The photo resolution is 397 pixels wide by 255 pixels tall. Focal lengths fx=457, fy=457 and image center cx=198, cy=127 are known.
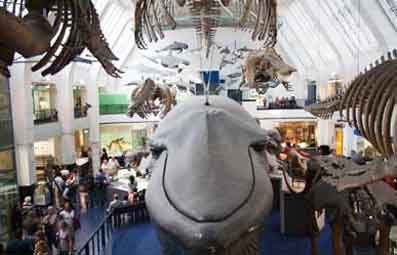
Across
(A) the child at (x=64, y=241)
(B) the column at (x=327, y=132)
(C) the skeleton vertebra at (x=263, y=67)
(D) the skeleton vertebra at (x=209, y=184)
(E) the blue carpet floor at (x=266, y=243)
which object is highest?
(C) the skeleton vertebra at (x=263, y=67)

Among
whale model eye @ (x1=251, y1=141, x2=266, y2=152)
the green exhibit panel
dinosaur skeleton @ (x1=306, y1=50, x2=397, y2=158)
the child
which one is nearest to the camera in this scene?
whale model eye @ (x1=251, y1=141, x2=266, y2=152)

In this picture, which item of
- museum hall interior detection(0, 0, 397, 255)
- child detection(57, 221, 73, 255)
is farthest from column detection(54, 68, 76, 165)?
child detection(57, 221, 73, 255)

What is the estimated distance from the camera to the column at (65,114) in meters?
19.4

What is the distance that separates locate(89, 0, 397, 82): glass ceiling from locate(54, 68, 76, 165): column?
362 centimetres

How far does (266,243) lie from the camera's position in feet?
31.3

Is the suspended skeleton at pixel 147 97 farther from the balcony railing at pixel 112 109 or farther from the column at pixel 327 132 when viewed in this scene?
the column at pixel 327 132

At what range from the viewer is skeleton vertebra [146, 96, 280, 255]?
2.28 meters

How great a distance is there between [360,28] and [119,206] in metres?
10.9

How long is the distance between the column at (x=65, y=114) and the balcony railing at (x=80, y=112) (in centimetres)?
166

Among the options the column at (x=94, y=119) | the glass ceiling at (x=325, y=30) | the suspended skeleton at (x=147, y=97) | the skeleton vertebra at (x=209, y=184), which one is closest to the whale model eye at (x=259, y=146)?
the skeleton vertebra at (x=209, y=184)

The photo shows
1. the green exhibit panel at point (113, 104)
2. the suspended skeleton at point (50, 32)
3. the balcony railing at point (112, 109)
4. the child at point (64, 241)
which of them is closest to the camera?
the suspended skeleton at point (50, 32)

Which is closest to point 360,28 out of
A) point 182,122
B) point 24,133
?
point 24,133

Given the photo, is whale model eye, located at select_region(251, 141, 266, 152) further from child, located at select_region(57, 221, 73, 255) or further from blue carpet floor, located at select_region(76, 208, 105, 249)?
blue carpet floor, located at select_region(76, 208, 105, 249)

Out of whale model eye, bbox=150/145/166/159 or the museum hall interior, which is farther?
whale model eye, bbox=150/145/166/159
